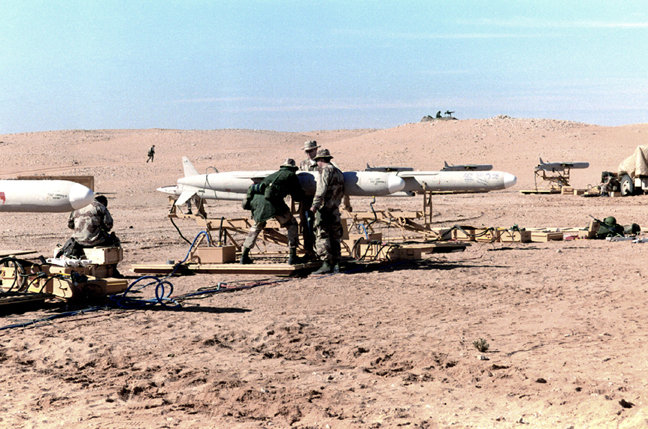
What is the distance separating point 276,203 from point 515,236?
6.71 meters

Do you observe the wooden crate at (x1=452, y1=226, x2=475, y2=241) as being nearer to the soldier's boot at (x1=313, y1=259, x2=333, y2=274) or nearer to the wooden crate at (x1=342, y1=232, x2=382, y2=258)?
the wooden crate at (x1=342, y1=232, x2=382, y2=258)

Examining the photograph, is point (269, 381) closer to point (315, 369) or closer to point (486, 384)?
point (315, 369)

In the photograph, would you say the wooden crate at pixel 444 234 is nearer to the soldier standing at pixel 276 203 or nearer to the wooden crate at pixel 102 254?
the soldier standing at pixel 276 203

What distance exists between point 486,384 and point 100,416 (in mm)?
2793

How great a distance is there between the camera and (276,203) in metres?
11.5

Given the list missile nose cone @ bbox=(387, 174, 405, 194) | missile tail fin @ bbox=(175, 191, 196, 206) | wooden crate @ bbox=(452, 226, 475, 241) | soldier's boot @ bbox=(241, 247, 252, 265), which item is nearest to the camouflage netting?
wooden crate @ bbox=(452, 226, 475, 241)

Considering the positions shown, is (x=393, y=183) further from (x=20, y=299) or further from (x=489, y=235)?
(x=20, y=299)

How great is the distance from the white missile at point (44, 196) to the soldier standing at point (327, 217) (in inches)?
154

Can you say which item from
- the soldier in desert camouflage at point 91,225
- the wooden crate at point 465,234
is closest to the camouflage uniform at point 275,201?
the soldier in desert camouflage at point 91,225

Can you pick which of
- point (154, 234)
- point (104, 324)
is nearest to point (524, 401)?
point (104, 324)

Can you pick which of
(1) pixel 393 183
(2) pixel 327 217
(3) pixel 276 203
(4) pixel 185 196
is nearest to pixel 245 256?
(3) pixel 276 203

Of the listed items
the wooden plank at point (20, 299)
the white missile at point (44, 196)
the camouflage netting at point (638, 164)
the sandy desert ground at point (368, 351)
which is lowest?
the sandy desert ground at point (368, 351)

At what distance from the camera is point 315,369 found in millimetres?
5973

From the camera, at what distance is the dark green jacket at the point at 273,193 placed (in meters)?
11.5
